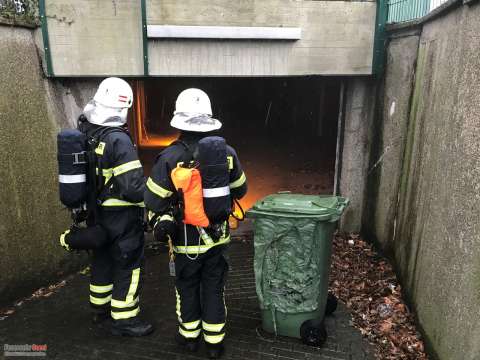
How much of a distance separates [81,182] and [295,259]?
1.91 metres

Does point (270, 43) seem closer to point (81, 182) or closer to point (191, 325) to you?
point (81, 182)

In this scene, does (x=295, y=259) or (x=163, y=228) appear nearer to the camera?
(x=163, y=228)

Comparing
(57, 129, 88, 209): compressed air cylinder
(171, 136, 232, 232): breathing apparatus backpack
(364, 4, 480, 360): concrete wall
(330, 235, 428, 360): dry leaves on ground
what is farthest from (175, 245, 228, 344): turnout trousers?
(364, 4, 480, 360): concrete wall

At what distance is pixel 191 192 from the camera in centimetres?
313

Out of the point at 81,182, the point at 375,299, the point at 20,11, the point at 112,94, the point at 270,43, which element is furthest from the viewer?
the point at 270,43

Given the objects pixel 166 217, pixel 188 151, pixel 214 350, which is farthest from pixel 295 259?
pixel 188 151

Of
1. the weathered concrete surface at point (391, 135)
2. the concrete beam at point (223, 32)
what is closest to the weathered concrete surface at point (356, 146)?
the weathered concrete surface at point (391, 135)

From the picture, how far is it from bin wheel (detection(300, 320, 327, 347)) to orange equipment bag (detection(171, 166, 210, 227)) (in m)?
1.35

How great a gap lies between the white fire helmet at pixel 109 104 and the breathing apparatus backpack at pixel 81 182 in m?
0.09

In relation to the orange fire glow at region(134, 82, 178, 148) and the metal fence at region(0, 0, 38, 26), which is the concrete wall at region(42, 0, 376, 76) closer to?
the metal fence at region(0, 0, 38, 26)

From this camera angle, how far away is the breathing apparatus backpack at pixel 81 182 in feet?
11.1

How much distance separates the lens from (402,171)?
481cm

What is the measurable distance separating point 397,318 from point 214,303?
1.90m

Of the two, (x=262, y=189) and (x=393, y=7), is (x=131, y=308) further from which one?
(x=262, y=189)
